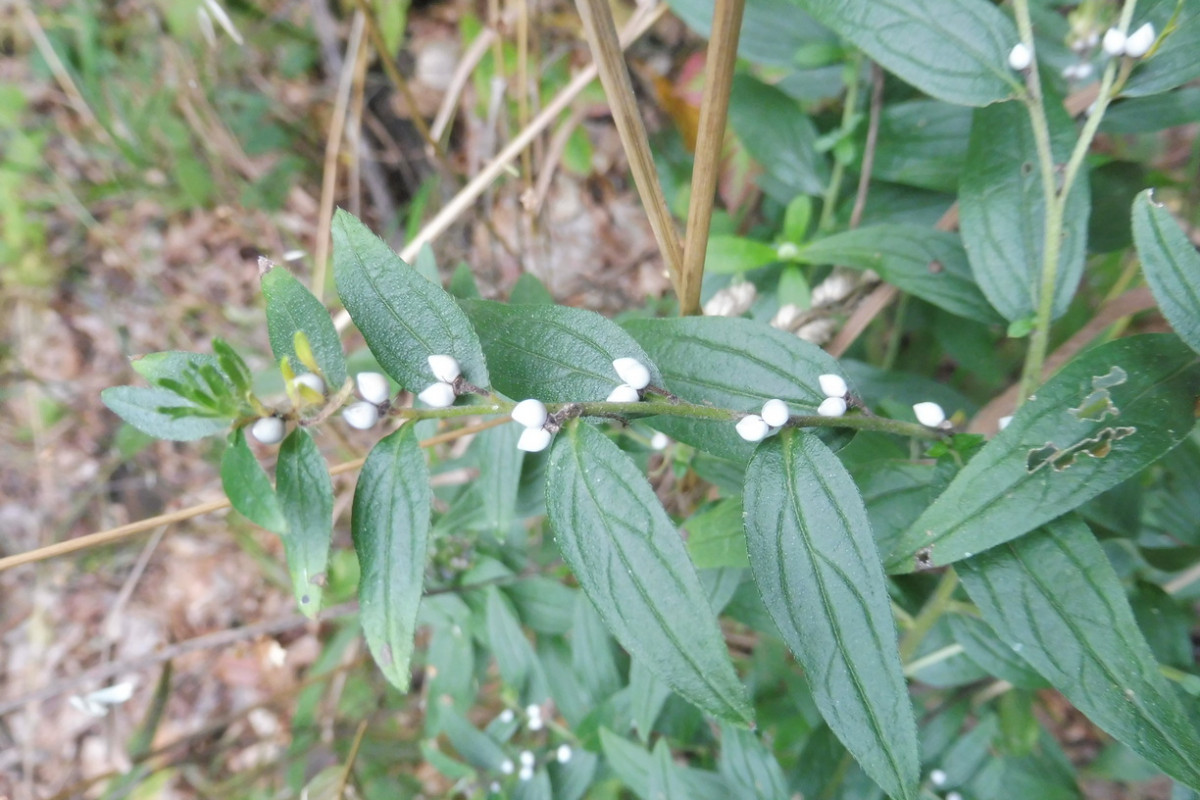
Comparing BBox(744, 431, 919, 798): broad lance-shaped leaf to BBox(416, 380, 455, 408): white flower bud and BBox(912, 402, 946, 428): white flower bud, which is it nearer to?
BBox(912, 402, 946, 428): white flower bud

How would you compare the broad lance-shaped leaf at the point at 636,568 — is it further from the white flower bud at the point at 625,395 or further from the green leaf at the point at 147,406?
the green leaf at the point at 147,406

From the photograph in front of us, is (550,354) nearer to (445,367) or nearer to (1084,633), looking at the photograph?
(445,367)

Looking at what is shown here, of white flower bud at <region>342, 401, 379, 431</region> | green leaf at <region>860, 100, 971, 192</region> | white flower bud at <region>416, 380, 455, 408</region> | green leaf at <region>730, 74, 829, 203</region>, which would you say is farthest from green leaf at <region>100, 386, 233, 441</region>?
green leaf at <region>860, 100, 971, 192</region>

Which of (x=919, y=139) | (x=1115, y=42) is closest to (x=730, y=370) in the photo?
(x=1115, y=42)

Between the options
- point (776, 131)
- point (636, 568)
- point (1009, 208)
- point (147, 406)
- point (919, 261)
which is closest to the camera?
point (636, 568)

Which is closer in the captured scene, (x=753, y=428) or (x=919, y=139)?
(x=753, y=428)

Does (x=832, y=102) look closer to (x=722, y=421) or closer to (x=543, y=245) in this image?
(x=543, y=245)
